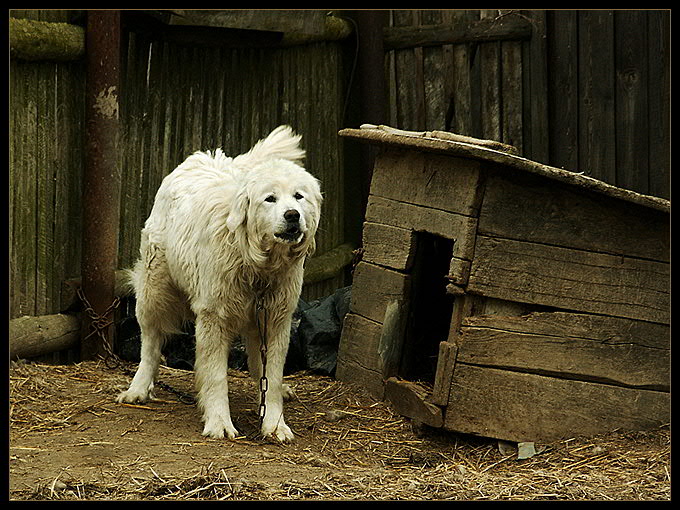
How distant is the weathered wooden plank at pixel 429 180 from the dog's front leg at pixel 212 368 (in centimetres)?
148

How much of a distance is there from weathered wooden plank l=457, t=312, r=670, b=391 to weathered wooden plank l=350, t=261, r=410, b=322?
0.79 metres

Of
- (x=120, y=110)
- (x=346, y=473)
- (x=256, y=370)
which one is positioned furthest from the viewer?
(x=120, y=110)

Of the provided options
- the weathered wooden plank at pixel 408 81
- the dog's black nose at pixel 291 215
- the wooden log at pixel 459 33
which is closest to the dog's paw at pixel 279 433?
the dog's black nose at pixel 291 215

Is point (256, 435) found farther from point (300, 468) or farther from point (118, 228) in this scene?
point (118, 228)

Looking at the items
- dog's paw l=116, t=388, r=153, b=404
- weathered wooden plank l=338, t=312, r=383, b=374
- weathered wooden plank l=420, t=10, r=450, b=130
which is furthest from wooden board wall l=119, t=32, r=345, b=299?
weathered wooden plank l=338, t=312, r=383, b=374

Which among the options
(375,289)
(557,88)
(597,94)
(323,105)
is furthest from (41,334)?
(597,94)

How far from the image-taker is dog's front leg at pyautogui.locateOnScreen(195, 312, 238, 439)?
5.66 m

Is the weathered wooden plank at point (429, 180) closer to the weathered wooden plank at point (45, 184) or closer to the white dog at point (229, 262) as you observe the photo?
the white dog at point (229, 262)

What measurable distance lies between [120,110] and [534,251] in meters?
3.58

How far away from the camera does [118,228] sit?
24.7 feet

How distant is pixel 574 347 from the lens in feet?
18.3

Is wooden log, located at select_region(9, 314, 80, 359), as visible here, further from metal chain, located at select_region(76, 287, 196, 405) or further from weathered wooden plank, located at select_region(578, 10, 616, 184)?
weathered wooden plank, located at select_region(578, 10, 616, 184)

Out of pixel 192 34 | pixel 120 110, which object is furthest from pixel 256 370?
pixel 192 34

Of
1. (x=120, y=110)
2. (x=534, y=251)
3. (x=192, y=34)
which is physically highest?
(x=192, y=34)
